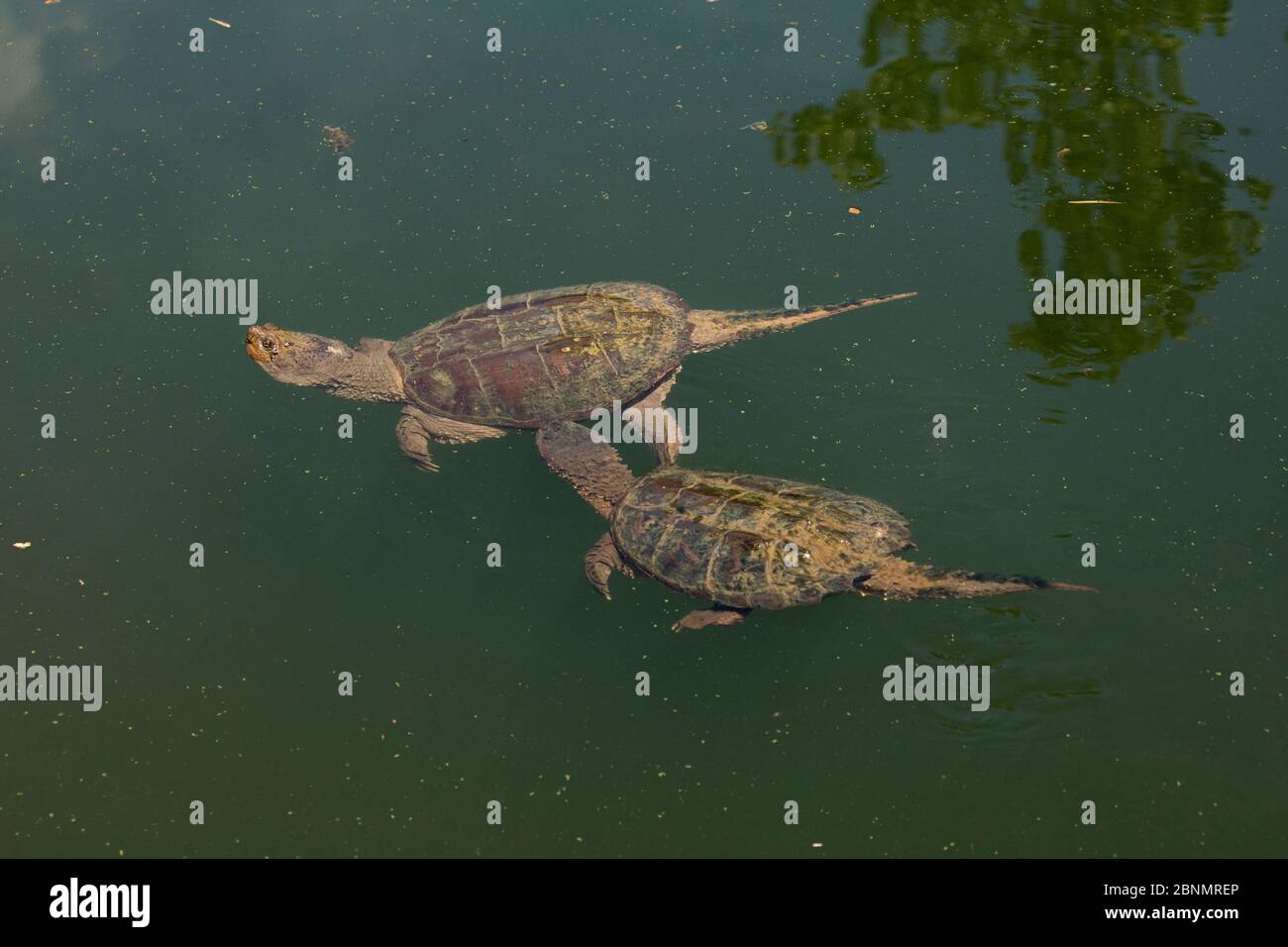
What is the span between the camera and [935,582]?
6.41 metres

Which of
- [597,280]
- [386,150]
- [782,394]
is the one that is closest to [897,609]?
[782,394]

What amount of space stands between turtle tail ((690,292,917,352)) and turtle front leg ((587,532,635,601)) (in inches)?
77.7

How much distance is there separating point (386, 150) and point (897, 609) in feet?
20.9

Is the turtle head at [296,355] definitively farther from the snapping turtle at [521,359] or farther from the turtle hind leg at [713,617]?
the turtle hind leg at [713,617]

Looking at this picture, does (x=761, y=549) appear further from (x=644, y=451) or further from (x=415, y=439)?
(x=415, y=439)

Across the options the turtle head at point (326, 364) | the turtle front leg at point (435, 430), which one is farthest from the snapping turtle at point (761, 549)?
the turtle head at point (326, 364)

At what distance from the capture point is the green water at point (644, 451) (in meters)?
5.99

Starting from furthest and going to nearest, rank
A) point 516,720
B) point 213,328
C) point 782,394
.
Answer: point 213,328 → point 782,394 → point 516,720

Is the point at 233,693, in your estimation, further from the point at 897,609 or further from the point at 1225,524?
the point at 1225,524

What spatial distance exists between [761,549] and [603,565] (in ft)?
3.46

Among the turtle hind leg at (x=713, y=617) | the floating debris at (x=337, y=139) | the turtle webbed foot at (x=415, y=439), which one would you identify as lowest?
the turtle hind leg at (x=713, y=617)

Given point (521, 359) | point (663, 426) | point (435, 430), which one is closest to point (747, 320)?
point (663, 426)

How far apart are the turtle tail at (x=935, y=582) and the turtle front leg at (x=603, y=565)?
4.81 feet

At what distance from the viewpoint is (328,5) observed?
37.6ft
